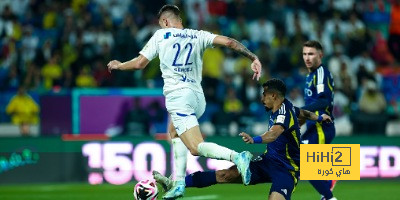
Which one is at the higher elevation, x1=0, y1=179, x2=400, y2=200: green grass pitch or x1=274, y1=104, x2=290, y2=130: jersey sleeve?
x1=274, y1=104, x2=290, y2=130: jersey sleeve

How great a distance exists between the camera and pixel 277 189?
9.50m

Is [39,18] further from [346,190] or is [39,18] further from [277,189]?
[277,189]

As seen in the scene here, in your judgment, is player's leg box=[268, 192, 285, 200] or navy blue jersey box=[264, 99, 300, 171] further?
navy blue jersey box=[264, 99, 300, 171]

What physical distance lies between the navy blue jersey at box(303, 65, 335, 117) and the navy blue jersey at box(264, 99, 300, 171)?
147 centimetres

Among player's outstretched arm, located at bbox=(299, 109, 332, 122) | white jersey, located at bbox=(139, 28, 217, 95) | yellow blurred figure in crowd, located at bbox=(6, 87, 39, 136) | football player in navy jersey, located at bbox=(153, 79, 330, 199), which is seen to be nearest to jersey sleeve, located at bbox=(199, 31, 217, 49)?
white jersey, located at bbox=(139, 28, 217, 95)

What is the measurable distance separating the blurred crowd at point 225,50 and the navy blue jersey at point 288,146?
8.40 metres

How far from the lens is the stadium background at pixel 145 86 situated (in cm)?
1595

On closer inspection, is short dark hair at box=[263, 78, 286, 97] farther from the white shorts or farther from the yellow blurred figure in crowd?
the yellow blurred figure in crowd

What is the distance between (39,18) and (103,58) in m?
2.33

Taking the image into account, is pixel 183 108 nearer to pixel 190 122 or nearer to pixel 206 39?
pixel 190 122

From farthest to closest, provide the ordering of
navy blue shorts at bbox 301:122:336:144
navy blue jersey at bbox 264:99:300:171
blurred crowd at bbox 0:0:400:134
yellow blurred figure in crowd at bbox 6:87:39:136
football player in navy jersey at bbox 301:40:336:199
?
blurred crowd at bbox 0:0:400:134 → yellow blurred figure in crowd at bbox 6:87:39:136 → navy blue shorts at bbox 301:122:336:144 → football player in navy jersey at bbox 301:40:336:199 → navy blue jersey at bbox 264:99:300:171

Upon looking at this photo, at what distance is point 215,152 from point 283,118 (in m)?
0.82

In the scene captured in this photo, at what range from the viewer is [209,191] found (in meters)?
14.6

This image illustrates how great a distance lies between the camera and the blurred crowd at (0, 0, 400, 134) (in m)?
19.2
